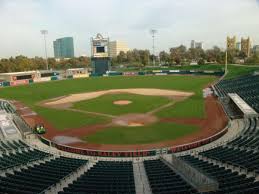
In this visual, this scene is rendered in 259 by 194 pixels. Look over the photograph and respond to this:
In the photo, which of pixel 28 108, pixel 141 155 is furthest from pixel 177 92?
pixel 141 155

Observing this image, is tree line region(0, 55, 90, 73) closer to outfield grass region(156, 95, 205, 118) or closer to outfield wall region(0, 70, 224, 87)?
outfield wall region(0, 70, 224, 87)

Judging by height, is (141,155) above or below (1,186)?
below

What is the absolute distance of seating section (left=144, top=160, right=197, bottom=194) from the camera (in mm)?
17594

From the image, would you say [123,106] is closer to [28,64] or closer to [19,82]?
[19,82]

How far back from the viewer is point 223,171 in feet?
67.8

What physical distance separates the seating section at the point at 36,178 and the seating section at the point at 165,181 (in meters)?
7.00

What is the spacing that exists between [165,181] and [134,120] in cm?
2906

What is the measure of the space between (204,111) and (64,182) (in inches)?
1513

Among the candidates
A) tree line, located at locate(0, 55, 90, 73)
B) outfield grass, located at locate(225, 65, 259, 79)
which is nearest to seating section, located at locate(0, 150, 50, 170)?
outfield grass, located at locate(225, 65, 259, 79)

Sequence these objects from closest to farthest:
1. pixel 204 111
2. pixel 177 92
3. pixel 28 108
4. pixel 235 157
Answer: pixel 235 157 → pixel 204 111 → pixel 28 108 → pixel 177 92

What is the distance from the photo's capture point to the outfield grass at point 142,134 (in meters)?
38.7

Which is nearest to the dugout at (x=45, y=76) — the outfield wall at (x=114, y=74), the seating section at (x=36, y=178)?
the outfield wall at (x=114, y=74)

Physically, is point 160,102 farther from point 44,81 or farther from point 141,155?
point 44,81

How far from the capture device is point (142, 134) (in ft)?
134
